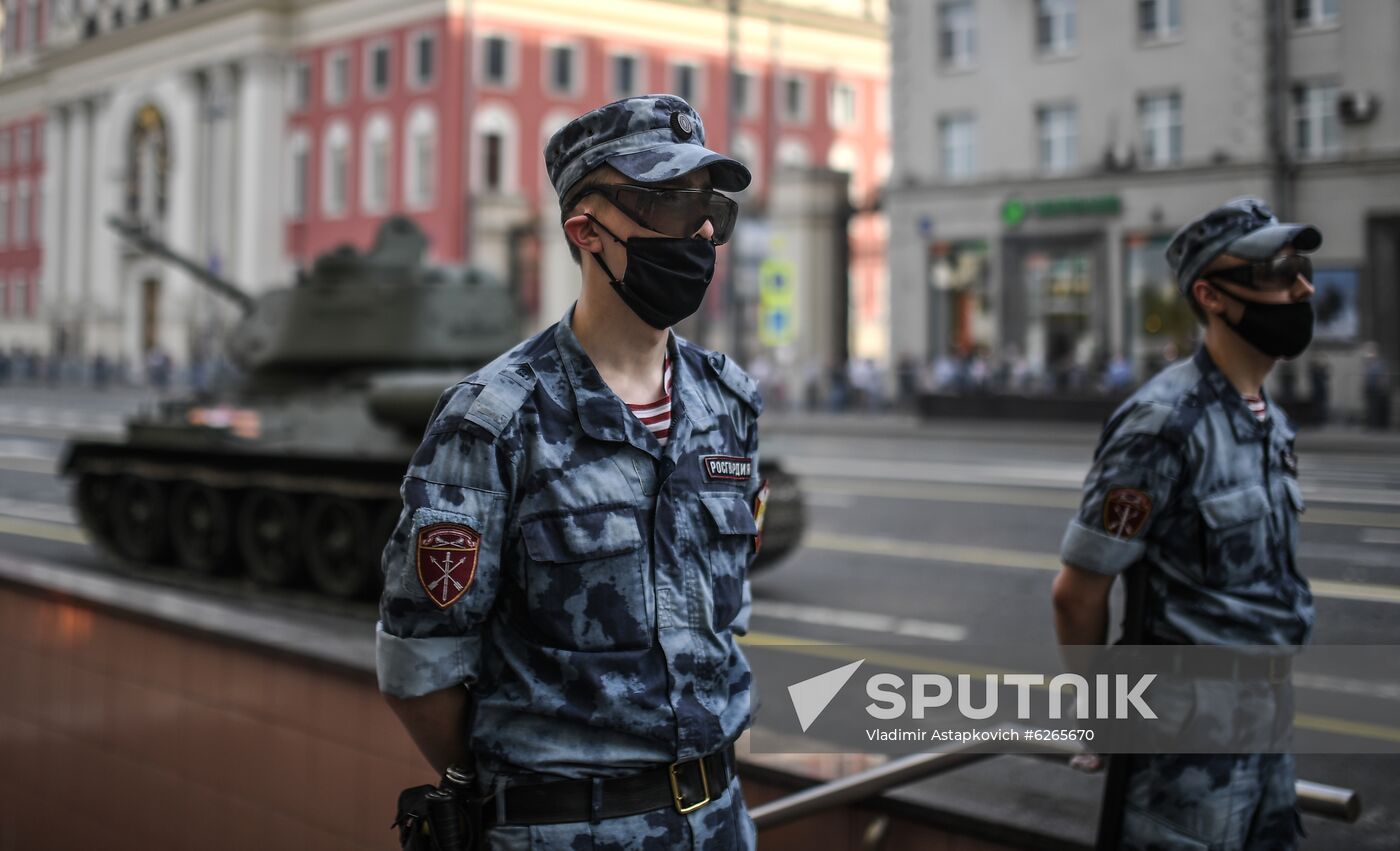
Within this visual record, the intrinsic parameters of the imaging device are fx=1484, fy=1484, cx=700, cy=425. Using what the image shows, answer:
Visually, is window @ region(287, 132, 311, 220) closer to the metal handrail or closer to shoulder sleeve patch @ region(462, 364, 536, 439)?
the metal handrail

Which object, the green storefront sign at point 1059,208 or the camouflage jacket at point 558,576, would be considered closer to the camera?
the camouflage jacket at point 558,576

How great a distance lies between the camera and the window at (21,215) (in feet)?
196

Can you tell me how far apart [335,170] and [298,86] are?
444cm

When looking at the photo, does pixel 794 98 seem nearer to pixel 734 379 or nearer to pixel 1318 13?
pixel 1318 13

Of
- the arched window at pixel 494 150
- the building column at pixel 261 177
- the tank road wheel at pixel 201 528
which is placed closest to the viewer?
the tank road wheel at pixel 201 528

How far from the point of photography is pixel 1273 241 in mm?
3023

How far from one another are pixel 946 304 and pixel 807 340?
986 inches

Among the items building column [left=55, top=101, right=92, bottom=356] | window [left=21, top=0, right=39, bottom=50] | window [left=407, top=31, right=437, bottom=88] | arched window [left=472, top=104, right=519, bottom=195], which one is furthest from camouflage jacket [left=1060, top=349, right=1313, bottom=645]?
building column [left=55, top=101, right=92, bottom=356]

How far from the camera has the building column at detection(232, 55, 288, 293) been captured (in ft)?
164

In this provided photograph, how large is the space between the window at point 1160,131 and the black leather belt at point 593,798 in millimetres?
2379

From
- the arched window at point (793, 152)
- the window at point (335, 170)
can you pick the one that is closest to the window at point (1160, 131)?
→ the arched window at point (793, 152)

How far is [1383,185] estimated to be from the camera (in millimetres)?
3326

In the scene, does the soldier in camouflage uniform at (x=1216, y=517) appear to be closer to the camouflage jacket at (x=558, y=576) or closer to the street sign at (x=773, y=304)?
the camouflage jacket at (x=558, y=576)

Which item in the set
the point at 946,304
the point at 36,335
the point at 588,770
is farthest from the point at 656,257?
the point at 36,335
